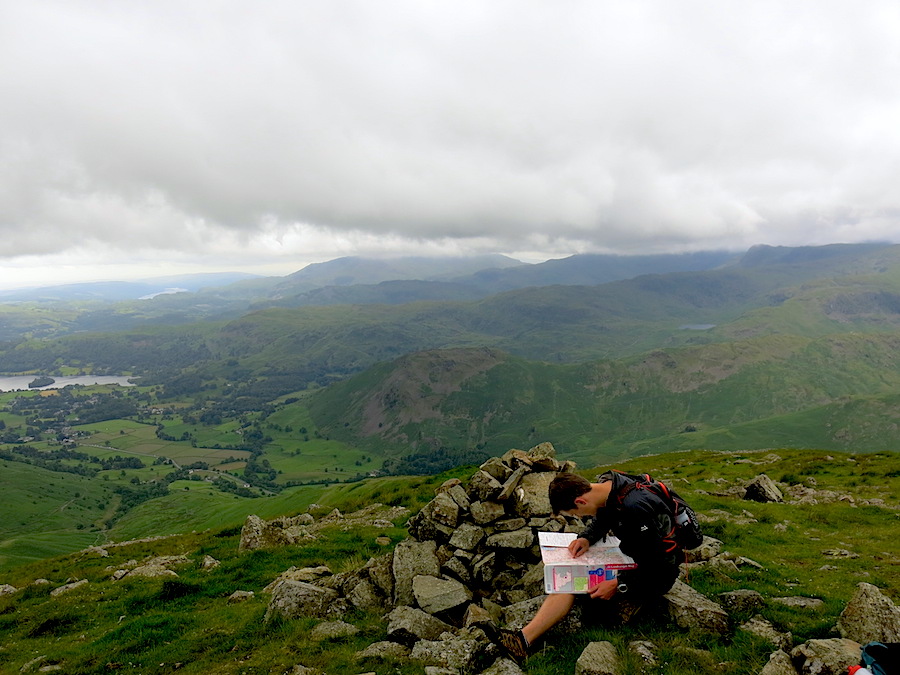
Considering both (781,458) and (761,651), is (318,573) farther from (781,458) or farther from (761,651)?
(781,458)

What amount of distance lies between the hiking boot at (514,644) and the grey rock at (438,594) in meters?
3.19

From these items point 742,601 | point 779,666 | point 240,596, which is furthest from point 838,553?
point 240,596

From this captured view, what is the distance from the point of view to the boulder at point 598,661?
932 centimetres

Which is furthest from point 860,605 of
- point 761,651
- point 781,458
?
point 781,458

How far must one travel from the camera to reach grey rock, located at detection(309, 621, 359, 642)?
13.4m

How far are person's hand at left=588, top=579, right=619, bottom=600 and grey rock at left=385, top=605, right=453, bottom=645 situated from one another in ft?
15.4

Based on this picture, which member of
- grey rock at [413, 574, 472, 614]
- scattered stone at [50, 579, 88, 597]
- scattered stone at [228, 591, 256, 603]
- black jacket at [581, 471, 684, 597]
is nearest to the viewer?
black jacket at [581, 471, 684, 597]

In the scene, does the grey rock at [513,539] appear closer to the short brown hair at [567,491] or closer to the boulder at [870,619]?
the short brown hair at [567,491]

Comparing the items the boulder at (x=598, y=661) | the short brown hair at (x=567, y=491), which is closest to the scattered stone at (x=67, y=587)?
the short brown hair at (x=567, y=491)

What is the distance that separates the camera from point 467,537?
17125 mm

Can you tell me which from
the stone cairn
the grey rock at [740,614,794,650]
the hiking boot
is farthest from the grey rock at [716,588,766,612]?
the hiking boot

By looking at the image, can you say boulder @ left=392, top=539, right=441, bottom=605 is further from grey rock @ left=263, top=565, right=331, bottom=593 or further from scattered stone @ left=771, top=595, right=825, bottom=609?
scattered stone @ left=771, top=595, right=825, bottom=609

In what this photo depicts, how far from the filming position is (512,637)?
1090cm

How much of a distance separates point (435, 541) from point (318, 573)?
587 centimetres
